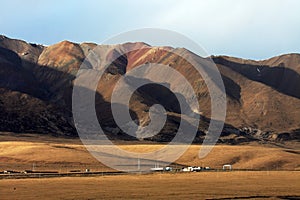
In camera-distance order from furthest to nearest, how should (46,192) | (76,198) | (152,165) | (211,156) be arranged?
(211,156)
(152,165)
(46,192)
(76,198)

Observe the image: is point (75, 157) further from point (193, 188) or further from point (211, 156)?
point (193, 188)

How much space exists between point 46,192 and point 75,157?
287 ft

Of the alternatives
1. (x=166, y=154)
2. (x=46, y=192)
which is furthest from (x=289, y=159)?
(x=46, y=192)

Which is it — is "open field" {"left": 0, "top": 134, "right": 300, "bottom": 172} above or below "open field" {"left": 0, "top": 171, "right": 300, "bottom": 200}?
above

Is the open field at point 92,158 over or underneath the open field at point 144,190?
over

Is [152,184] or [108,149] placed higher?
[108,149]

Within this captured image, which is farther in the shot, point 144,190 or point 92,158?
point 92,158

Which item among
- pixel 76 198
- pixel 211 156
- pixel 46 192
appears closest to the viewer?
pixel 76 198

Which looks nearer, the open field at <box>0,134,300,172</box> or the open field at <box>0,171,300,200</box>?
the open field at <box>0,171,300,200</box>

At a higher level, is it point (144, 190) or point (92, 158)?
point (92, 158)

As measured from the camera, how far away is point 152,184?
8488 centimetres

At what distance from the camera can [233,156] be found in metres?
172

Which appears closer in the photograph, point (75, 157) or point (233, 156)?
point (75, 157)

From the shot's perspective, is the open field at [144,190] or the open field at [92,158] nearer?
the open field at [144,190]
